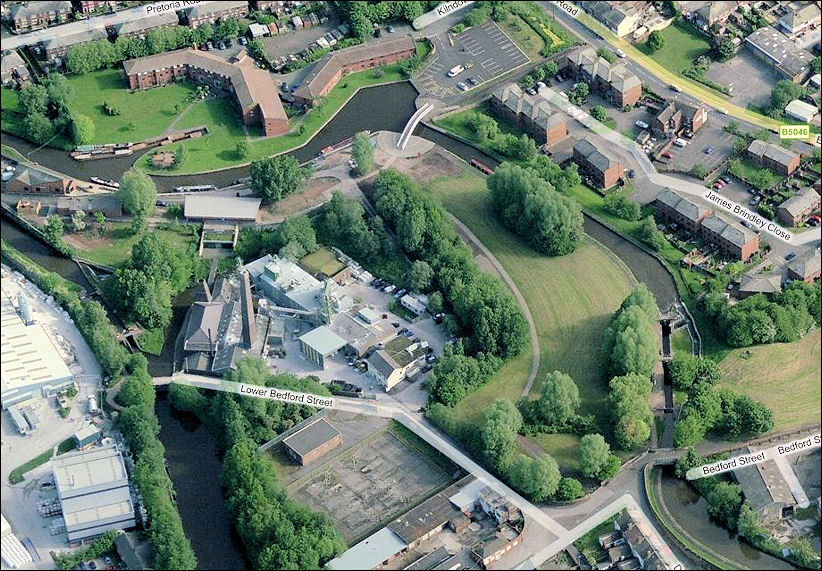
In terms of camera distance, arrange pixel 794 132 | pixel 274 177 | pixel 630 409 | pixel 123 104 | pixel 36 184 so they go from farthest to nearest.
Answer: pixel 123 104, pixel 794 132, pixel 36 184, pixel 274 177, pixel 630 409

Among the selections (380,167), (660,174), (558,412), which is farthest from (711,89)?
(558,412)

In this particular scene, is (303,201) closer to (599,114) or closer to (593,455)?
(599,114)

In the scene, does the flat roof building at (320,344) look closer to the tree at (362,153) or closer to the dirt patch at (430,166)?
the tree at (362,153)

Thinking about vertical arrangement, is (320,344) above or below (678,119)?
below

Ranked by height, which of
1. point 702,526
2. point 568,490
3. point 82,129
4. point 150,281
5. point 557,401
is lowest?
point 702,526

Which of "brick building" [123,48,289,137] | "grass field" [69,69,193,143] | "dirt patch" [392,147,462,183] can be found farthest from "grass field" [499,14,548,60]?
"grass field" [69,69,193,143]

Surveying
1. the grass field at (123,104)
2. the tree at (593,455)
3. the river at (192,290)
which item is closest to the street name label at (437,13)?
the river at (192,290)

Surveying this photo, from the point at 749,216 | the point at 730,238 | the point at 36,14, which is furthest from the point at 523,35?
the point at 36,14

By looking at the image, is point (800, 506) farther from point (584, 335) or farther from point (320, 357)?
point (320, 357)
